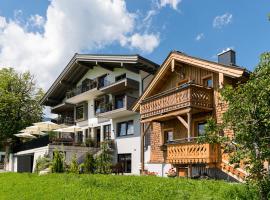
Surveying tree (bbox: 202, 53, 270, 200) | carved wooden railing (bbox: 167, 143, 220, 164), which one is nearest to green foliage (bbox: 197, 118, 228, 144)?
tree (bbox: 202, 53, 270, 200)

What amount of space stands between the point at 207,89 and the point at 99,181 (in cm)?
837

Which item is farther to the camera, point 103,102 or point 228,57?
point 103,102

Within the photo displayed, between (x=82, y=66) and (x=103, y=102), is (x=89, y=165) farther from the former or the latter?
(x=82, y=66)

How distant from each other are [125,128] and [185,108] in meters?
11.4

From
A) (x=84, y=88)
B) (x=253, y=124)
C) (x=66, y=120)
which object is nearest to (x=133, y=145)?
(x=84, y=88)

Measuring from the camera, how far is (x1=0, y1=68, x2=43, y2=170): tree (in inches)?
1529

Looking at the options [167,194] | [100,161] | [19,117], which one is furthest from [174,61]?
[19,117]

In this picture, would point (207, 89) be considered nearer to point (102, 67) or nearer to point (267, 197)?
point (267, 197)

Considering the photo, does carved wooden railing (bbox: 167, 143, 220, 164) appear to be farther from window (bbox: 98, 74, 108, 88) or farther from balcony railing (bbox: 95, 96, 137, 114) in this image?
window (bbox: 98, 74, 108, 88)

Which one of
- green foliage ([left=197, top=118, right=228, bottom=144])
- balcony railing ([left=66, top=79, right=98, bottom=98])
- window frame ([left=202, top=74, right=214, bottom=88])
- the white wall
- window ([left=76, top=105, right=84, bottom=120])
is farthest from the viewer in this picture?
window ([left=76, top=105, right=84, bottom=120])

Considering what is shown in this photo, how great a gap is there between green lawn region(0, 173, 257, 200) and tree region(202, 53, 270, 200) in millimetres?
1704

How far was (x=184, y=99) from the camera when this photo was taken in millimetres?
19656

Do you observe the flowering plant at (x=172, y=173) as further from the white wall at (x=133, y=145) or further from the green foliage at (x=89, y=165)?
the white wall at (x=133, y=145)

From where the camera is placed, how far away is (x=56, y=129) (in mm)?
32781
